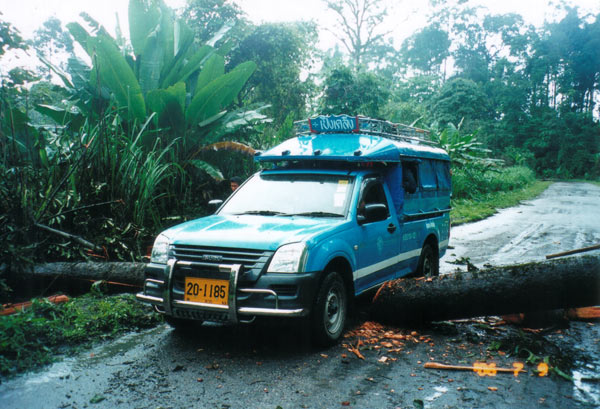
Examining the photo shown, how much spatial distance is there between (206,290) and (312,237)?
1.02 m

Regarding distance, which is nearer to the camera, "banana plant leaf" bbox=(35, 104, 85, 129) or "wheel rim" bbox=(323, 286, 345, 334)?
"wheel rim" bbox=(323, 286, 345, 334)

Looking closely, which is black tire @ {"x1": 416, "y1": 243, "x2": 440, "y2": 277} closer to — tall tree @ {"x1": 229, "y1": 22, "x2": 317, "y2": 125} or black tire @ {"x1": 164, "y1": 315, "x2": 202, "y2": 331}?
black tire @ {"x1": 164, "y1": 315, "x2": 202, "y2": 331}

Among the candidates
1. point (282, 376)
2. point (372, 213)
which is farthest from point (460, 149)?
point (282, 376)

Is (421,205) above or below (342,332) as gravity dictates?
above

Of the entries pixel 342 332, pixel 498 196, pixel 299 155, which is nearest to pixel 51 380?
pixel 342 332

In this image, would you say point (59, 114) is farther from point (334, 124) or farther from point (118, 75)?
point (334, 124)

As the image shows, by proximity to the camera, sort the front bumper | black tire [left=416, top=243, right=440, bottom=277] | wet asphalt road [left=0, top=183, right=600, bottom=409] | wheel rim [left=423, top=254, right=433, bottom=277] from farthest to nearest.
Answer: wheel rim [left=423, top=254, right=433, bottom=277] < black tire [left=416, top=243, right=440, bottom=277] < the front bumper < wet asphalt road [left=0, top=183, right=600, bottom=409]

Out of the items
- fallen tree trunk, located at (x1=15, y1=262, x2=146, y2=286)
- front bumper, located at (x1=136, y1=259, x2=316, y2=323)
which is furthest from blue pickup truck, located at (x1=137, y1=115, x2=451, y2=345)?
fallen tree trunk, located at (x1=15, y1=262, x2=146, y2=286)

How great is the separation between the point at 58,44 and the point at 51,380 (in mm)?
44812

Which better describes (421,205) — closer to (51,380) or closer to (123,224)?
(123,224)

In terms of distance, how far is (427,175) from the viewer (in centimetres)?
753

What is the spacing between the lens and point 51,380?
155 inches

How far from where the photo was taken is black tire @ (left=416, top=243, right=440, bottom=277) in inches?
277

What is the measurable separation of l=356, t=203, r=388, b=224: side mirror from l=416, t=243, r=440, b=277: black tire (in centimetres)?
196
